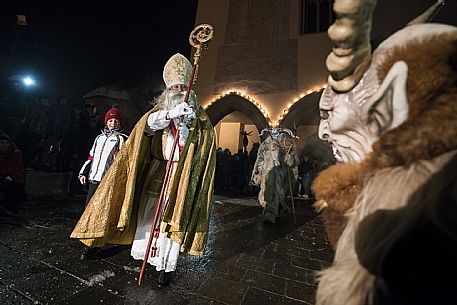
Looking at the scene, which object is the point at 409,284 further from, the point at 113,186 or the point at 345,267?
the point at 113,186

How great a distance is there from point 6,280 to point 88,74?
1455 cm

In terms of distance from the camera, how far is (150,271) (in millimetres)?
2457

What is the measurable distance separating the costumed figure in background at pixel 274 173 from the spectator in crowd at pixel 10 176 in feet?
17.4

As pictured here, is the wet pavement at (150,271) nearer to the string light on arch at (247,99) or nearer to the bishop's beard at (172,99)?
the bishop's beard at (172,99)

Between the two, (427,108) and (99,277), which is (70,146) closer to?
(99,277)

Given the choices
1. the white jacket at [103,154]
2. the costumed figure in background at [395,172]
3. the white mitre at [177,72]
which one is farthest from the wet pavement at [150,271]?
the white mitre at [177,72]

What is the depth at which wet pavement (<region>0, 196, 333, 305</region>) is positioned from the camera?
75.5 inches

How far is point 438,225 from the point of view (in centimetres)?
46

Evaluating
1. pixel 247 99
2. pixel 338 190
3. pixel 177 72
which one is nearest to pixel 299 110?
pixel 247 99

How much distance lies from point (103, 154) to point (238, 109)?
9.40 meters

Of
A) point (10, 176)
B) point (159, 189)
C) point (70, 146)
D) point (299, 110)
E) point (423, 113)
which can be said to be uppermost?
point (299, 110)

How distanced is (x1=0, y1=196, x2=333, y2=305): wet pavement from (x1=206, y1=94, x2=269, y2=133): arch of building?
8052 millimetres

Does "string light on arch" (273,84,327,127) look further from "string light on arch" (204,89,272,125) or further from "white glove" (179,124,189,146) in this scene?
"white glove" (179,124,189,146)

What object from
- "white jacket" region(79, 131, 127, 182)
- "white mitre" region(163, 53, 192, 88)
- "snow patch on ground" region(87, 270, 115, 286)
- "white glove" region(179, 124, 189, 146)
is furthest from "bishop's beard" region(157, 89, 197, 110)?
"snow patch on ground" region(87, 270, 115, 286)
